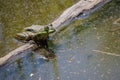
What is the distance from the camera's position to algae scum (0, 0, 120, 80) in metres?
5.70

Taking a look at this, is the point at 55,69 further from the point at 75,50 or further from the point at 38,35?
the point at 38,35

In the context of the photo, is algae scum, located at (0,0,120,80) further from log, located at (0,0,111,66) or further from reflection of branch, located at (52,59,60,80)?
log, located at (0,0,111,66)

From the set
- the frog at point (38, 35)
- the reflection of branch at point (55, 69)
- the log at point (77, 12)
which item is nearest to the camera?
the reflection of branch at point (55, 69)

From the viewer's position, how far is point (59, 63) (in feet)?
20.0

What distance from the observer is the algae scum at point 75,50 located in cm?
570

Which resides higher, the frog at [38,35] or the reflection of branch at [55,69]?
the frog at [38,35]

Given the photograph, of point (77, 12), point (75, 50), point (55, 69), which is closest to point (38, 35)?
point (75, 50)

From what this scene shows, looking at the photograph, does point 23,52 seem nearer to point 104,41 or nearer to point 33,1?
point 104,41

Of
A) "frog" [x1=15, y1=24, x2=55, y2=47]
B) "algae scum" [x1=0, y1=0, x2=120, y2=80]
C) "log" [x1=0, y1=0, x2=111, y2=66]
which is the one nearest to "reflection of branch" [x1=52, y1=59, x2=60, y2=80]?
"algae scum" [x1=0, y1=0, x2=120, y2=80]

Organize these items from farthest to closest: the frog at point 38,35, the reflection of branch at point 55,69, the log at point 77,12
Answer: the log at point 77,12
the frog at point 38,35
the reflection of branch at point 55,69

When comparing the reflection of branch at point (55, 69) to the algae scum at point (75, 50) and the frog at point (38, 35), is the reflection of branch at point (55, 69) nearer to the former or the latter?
the algae scum at point (75, 50)

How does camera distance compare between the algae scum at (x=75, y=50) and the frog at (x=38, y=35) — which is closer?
the algae scum at (x=75, y=50)

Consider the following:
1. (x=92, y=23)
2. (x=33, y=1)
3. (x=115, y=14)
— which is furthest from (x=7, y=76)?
(x=33, y=1)

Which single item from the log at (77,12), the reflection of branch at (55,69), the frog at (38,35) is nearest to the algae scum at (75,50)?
the reflection of branch at (55,69)
